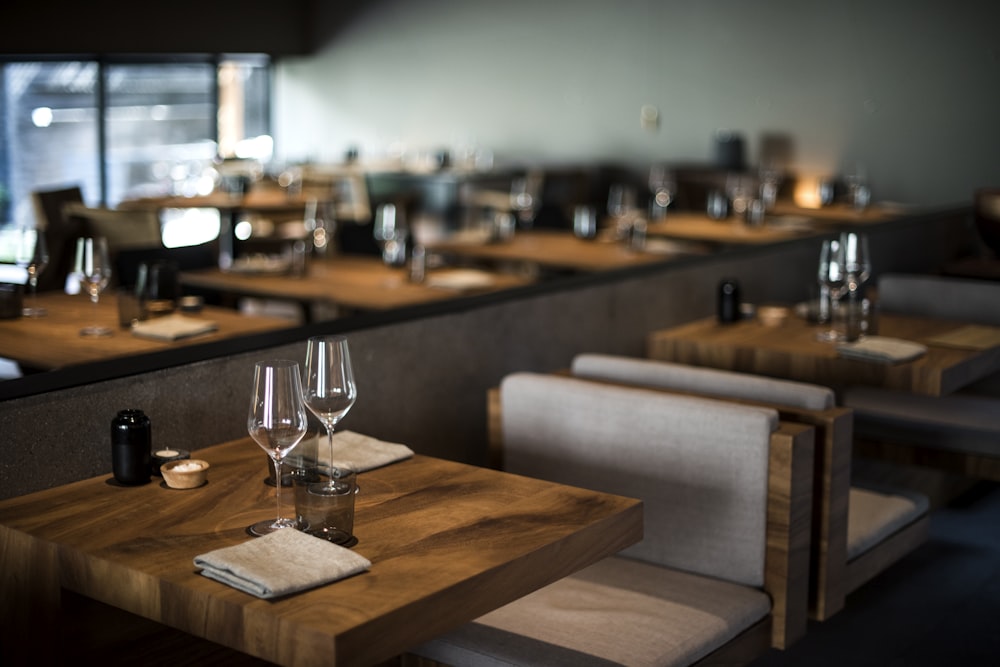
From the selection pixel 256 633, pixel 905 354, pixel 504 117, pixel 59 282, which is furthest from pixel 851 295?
pixel 504 117

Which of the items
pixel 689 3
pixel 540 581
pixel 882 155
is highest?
pixel 689 3

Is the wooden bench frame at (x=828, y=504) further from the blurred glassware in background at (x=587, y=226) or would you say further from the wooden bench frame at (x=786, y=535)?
the blurred glassware in background at (x=587, y=226)

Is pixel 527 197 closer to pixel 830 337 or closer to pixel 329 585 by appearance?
pixel 830 337

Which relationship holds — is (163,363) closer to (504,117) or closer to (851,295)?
(851,295)

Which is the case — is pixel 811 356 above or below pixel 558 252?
below

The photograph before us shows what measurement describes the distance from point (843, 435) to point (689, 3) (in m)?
8.61

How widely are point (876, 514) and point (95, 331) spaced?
86.5 inches

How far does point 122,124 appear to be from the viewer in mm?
11703

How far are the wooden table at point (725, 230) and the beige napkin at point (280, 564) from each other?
439 centimetres

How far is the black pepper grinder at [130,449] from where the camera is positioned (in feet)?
7.05

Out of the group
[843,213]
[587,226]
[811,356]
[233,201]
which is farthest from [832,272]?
[233,201]

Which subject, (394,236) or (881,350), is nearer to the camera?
(881,350)

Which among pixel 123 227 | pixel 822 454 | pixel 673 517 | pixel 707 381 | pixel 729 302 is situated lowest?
pixel 673 517

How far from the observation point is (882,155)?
390 inches
